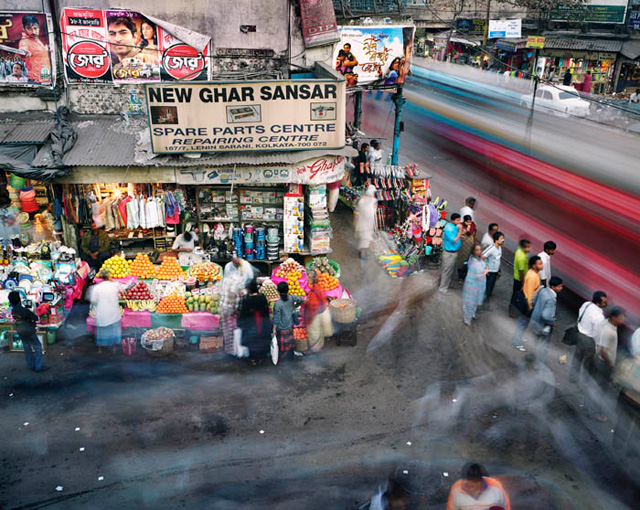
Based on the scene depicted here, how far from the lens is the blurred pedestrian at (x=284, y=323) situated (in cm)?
920

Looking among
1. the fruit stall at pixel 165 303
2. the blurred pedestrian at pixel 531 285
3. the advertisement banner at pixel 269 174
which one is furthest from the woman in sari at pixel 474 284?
the fruit stall at pixel 165 303

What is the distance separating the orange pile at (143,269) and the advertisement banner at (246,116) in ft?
7.32

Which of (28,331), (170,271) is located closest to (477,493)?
A: (28,331)

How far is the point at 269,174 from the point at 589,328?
6.72m

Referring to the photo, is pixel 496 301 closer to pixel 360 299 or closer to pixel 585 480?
pixel 360 299

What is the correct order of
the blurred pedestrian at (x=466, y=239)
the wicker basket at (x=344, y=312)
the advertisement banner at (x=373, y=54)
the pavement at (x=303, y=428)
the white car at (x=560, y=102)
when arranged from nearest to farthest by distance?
1. the pavement at (x=303, y=428)
2. the wicker basket at (x=344, y=312)
3. the blurred pedestrian at (x=466, y=239)
4. the advertisement banner at (x=373, y=54)
5. the white car at (x=560, y=102)

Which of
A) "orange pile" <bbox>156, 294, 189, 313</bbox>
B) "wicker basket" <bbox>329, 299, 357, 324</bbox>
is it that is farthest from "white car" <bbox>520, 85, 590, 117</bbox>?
"orange pile" <bbox>156, 294, 189, 313</bbox>

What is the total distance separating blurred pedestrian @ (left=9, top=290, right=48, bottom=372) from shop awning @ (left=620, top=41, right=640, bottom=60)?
114 feet

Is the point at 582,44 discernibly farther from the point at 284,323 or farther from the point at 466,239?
the point at 284,323

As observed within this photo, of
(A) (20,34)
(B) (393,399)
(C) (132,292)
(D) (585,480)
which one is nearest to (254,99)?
(C) (132,292)

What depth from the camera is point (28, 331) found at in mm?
8844

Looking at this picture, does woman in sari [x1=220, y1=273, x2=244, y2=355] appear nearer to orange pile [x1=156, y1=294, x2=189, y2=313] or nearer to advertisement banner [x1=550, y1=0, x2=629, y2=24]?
orange pile [x1=156, y1=294, x2=189, y2=313]

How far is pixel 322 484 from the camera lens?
6.95 m

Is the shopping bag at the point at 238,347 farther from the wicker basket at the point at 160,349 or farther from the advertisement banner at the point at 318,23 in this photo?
the advertisement banner at the point at 318,23
